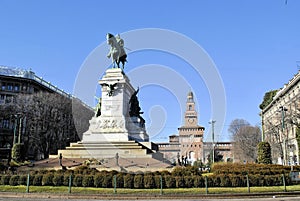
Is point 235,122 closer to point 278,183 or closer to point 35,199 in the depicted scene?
point 278,183

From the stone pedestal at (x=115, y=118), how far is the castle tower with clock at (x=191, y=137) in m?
91.9

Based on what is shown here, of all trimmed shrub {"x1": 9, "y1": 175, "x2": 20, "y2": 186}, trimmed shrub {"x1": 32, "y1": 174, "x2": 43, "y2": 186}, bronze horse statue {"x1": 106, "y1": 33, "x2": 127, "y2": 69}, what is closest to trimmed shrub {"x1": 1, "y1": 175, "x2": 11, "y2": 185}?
trimmed shrub {"x1": 9, "y1": 175, "x2": 20, "y2": 186}

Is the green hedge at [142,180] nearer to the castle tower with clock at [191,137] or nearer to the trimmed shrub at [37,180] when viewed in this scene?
the trimmed shrub at [37,180]

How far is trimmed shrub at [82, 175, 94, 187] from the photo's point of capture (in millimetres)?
20578

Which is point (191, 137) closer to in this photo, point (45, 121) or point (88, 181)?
point (45, 121)

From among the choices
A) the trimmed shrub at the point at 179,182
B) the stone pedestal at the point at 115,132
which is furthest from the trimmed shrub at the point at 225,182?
the stone pedestal at the point at 115,132

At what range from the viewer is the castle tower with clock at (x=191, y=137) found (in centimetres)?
13112

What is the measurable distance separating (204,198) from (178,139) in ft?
398

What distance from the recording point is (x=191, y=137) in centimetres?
13488

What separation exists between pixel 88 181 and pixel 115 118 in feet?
56.7

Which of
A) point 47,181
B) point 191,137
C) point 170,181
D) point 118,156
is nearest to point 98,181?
point 47,181

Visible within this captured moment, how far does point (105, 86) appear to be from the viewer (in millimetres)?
39406

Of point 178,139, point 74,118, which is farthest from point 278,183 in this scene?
point 178,139

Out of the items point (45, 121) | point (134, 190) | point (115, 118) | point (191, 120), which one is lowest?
point (134, 190)
